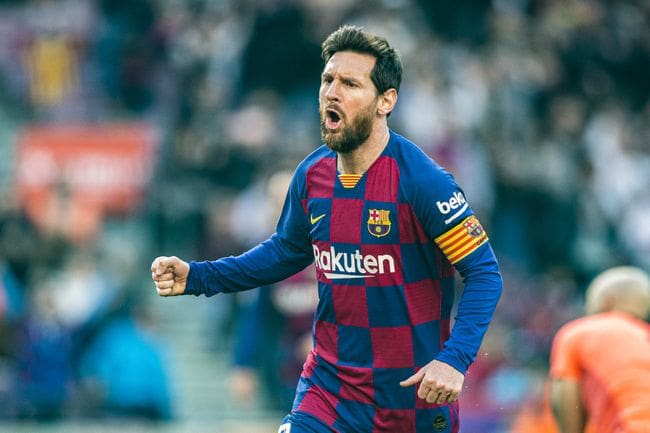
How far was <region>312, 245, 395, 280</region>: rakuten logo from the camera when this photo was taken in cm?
582

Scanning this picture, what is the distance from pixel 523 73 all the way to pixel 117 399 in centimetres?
701

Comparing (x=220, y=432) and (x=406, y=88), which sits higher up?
(x=406, y=88)

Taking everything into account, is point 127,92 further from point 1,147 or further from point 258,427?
point 258,427

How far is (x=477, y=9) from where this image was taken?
17297 mm

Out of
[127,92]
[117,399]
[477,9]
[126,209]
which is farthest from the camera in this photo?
[477,9]

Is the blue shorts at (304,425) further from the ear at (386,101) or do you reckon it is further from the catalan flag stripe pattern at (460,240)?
the ear at (386,101)

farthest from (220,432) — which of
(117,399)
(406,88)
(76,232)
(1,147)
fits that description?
(1,147)

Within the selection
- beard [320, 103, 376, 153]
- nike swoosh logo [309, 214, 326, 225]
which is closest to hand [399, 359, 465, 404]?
nike swoosh logo [309, 214, 326, 225]

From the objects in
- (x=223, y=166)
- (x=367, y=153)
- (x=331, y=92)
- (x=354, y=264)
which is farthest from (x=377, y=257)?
(x=223, y=166)

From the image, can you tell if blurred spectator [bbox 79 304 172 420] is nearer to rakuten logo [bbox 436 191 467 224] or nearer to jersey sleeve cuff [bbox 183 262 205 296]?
jersey sleeve cuff [bbox 183 262 205 296]

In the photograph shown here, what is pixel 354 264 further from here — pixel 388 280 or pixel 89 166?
pixel 89 166

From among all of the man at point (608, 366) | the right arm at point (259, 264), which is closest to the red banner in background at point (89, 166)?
the man at point (608, 366)

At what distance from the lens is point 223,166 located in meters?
14.8

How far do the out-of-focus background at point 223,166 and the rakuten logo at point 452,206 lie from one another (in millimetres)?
5894
